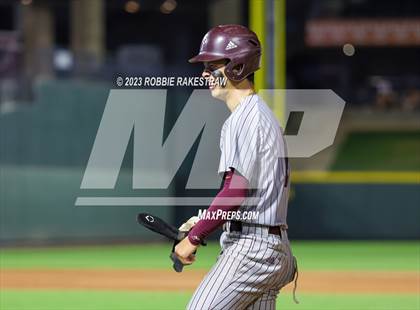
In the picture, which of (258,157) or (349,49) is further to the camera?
(349,49)

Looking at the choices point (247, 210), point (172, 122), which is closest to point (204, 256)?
point (172, 122)

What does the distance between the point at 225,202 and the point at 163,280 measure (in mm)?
7346

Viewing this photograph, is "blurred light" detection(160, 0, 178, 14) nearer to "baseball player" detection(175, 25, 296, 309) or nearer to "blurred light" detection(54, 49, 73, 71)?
"blurred light" detection(54, 49, 73, 71)

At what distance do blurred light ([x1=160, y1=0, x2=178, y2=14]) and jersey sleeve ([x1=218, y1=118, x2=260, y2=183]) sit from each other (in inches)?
683

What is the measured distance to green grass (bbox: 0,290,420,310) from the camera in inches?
361

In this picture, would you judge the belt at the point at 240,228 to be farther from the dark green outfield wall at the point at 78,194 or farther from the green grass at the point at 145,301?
the dark green outfield wall at the point at 78,194

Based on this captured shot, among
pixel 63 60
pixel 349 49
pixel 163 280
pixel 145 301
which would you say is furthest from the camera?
pixel 349 49

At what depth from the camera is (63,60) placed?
1728 centimetres

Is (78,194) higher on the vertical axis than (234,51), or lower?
lower

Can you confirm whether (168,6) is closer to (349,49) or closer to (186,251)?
(349,49)

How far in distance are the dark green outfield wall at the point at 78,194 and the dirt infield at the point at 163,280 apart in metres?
3.57

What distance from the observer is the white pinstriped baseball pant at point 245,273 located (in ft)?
14.6

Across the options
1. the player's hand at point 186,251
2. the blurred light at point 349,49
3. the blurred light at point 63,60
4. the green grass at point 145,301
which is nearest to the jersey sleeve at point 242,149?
the player's hand at point 186,251

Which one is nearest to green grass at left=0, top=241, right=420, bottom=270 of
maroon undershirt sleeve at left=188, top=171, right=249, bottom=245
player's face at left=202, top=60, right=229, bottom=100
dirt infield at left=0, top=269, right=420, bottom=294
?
dirt infield at left=0, top=269, right=420, bottom=294
